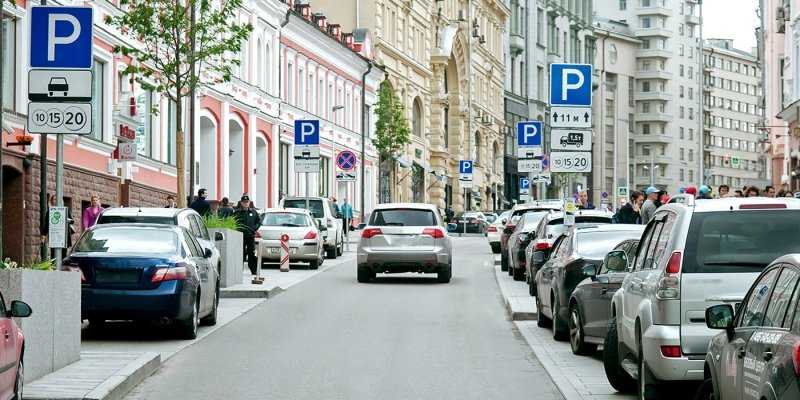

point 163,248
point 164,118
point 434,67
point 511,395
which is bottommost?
point 511,395

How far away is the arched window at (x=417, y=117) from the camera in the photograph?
85119 millimetres

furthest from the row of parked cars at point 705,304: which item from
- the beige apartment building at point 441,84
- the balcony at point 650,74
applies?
the balcony at point 650,74

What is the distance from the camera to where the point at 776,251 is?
35.3ft

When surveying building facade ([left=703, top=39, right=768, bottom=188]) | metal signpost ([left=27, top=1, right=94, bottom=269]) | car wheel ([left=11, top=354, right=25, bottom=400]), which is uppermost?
building facade ([left=703, top=39, right=768, bottom=188])

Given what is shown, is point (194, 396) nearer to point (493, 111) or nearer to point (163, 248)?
point (163, 248)

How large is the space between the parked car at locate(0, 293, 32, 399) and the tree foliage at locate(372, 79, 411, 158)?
58531 mm

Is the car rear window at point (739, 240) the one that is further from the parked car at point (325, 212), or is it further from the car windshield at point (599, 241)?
the parked car at point (325, 212)

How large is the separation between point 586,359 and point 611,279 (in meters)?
1.35

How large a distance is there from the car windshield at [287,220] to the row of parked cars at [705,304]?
20.5 meters

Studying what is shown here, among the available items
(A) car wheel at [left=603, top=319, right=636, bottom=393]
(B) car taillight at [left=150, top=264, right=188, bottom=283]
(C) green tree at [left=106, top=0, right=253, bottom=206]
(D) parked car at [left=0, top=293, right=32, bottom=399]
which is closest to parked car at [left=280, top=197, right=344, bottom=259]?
(C) green tree at [left=106, top=0, right=253, bottom=206]

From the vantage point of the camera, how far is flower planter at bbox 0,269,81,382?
1211 centimetres

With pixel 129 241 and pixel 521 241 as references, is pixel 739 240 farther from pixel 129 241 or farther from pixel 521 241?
pixel 521 241

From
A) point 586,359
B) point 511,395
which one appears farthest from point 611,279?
point 511,395

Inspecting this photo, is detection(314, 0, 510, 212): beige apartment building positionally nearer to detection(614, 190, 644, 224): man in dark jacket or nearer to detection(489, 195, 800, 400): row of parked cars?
detection(614, 190, 644, 224): man in dark jacket
